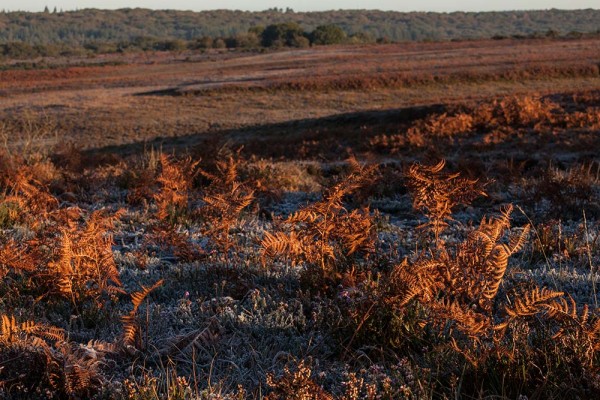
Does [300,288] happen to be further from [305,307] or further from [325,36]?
[325,36]

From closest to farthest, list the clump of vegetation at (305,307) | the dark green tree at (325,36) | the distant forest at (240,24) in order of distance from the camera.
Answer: the clump of vegetation at (305,307), the dark green tree at (325,36), the distant forest at (240,24)

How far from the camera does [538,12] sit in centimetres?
18788

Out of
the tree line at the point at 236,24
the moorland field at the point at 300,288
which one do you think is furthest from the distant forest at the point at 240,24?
the moorland field at the point at 300,288

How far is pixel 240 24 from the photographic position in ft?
588

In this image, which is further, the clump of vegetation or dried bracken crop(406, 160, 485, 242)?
dried bracken crop(406, 160, 485, 242)

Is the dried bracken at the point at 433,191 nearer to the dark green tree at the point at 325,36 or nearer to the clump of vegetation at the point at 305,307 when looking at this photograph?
the clump of vegetation at the point at 305,307

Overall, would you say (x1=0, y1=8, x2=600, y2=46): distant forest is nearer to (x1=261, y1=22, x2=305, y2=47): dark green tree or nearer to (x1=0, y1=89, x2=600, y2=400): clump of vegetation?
(x1=261, y1=22, x2=305, y2=47): dark green tree

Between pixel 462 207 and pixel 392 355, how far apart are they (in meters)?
3.77

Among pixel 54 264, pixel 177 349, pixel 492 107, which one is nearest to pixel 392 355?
pixel 177 349

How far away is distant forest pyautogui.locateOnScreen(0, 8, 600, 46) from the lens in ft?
507

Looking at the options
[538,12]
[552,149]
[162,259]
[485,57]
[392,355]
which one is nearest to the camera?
[392,355]

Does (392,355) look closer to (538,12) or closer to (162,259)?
(162,259)

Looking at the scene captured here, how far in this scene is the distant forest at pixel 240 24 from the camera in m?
155

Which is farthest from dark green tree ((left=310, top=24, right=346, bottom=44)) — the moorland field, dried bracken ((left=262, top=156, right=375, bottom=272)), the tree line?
dried bracken ((left=262, top=156, right=375, bottom=272))
